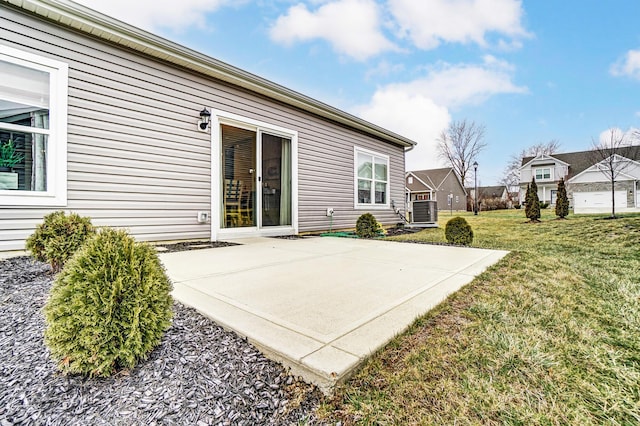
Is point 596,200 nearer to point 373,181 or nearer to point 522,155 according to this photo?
point 522,155

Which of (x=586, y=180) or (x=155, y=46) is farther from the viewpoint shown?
(x=586, y=180)

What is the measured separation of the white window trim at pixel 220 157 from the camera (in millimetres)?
4859

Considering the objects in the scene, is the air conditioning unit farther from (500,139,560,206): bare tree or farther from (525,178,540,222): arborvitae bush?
(500,139,560,206): bare tree

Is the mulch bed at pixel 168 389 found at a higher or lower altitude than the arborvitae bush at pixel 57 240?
lower

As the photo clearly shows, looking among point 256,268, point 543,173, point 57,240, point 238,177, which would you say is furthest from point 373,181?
point 543,173

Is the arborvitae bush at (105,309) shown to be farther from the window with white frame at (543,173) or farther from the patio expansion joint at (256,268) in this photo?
the window with white frame at (543,173)

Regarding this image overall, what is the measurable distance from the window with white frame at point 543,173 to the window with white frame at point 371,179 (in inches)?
862

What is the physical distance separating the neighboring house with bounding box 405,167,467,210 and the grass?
92.7 ft

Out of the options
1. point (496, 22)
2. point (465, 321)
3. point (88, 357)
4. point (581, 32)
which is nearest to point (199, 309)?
point (88, 357)

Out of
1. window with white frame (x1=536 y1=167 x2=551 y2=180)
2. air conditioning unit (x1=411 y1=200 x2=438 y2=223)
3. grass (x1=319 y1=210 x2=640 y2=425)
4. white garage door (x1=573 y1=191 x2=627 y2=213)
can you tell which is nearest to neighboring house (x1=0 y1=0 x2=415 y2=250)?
air conditioning unit (x1=411 y1=200 x2=438 y2=223)

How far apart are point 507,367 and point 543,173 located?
1132 inches

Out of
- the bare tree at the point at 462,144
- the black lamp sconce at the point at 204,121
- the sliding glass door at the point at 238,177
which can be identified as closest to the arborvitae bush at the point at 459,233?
the sliding glass door at the point at 238,177

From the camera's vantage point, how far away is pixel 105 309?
1.17 meters

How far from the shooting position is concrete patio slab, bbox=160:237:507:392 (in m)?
1.30
